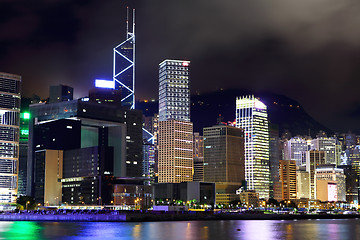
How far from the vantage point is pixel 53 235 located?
11519 centimetres

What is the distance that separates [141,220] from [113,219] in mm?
9566

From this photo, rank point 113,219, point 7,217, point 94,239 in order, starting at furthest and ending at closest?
point 7,217, point 113,219, point 94,239

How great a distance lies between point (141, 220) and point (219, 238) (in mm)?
78603

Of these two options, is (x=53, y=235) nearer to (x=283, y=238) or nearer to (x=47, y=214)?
(x=283, y=238)

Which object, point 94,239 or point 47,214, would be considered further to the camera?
point 47,214

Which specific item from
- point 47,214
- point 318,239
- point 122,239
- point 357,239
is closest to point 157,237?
point 122,239

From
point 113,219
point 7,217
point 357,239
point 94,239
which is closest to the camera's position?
point 94,239

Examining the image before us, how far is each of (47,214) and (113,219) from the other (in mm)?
26334

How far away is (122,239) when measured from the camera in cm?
10619

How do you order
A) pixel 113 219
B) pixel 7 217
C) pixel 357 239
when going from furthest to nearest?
pixel 7 217 < pixel 113 219 < pixel 357 239

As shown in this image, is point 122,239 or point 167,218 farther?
point 167,218

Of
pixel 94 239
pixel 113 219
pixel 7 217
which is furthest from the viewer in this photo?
pixel 7 217

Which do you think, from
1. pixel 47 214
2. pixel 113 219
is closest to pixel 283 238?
pixel 113 219

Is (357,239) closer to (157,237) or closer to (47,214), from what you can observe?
(157,237)
